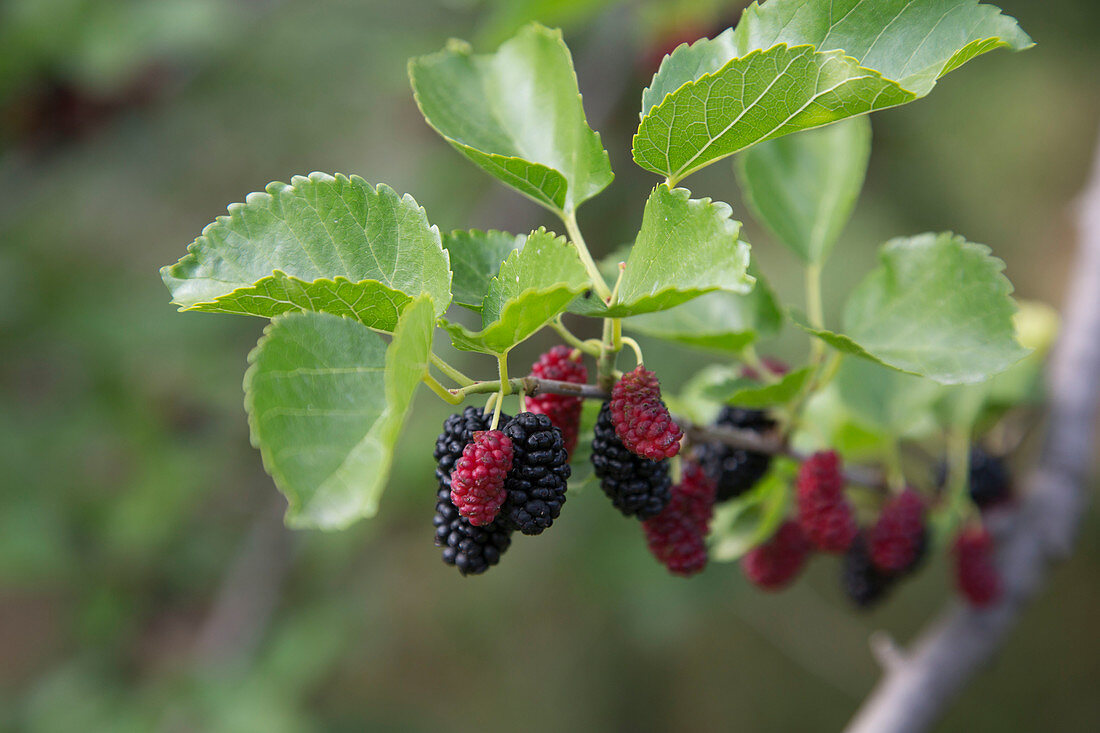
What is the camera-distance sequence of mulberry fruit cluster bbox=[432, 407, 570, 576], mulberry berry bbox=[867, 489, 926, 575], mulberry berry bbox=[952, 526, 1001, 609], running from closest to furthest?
mulberry fruit cluster bbox=[432, 407, 570, 576] < mulberry berry bbox=[867, 489, 926, 575] < mulberry berry bbox=[952, 526, 1001, 609]

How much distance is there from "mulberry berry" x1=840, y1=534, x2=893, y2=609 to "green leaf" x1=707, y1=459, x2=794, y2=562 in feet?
0.56

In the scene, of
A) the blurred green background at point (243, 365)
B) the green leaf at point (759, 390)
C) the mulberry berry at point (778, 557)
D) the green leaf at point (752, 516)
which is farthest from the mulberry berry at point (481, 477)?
the blurred green background at point (243, 365)

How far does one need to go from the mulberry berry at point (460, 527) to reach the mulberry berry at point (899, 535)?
1.62 ft

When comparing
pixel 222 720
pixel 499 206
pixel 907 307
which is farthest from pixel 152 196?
pixel 907 307

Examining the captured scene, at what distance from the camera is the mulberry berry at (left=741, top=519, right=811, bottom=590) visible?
0.87 meters

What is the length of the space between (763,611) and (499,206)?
1589mm

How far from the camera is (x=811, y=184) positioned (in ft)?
2.73

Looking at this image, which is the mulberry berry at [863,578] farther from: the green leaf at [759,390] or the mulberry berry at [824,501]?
the green leaf at [759,390]

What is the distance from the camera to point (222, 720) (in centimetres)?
153

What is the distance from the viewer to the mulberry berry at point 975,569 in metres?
0.95

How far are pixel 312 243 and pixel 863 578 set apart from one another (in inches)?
28.6

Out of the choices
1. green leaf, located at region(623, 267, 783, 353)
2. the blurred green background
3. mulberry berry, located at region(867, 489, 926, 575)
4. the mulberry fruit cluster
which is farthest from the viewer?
the blurred green background

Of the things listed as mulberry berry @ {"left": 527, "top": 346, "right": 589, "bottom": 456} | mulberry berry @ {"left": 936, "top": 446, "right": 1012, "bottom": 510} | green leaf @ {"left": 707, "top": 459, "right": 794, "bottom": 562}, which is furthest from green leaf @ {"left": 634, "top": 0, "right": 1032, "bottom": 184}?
mulberry berry @ {"left": 936, "top": 446, "right": 1012, "bottom": 510}

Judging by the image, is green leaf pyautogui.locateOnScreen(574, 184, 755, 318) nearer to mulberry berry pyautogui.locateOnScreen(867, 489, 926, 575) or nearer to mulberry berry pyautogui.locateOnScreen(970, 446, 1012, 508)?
mulberry berry pyautogui.locateOnScreen(867, 489, 926, 575)
